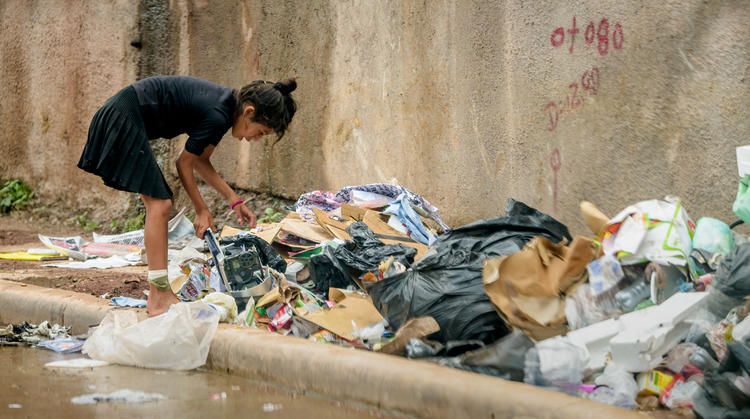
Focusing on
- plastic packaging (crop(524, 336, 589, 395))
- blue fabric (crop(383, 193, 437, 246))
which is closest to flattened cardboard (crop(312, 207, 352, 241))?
blue fabric (crop(383, 193, 437, 246))

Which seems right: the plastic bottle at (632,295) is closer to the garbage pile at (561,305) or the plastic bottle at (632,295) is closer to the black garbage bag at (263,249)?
the garbage pile at (561,305)

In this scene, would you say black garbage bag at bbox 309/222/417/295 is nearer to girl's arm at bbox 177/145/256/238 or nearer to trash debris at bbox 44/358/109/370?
girl's arm at bbox 177/145/256/238

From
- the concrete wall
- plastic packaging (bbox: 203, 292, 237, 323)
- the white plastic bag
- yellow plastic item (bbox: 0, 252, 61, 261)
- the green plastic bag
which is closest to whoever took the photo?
the green plastic bag

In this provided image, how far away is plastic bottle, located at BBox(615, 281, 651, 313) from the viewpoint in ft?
9.39

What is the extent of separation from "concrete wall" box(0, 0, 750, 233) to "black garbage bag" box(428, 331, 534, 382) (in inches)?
54.1

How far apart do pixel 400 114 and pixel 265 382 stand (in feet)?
9.56

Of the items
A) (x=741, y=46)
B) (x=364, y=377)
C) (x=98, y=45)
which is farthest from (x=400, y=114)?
(x=98, y=45)

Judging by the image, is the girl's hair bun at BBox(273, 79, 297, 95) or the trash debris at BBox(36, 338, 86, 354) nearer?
the trash debris at BBox(36, 338, 86, 354)

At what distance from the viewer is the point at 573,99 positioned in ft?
14.0

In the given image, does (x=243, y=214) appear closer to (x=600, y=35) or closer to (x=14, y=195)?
(x=600, y=35)

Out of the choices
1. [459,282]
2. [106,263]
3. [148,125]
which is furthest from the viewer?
[106,263]

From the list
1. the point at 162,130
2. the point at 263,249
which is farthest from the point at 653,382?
the point at 162,130

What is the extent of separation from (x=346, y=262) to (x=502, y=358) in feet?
4.43

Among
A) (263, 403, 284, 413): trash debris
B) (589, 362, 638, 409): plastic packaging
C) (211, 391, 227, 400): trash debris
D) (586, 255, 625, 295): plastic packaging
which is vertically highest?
(586, 255, 625, 295): plastic packaging
